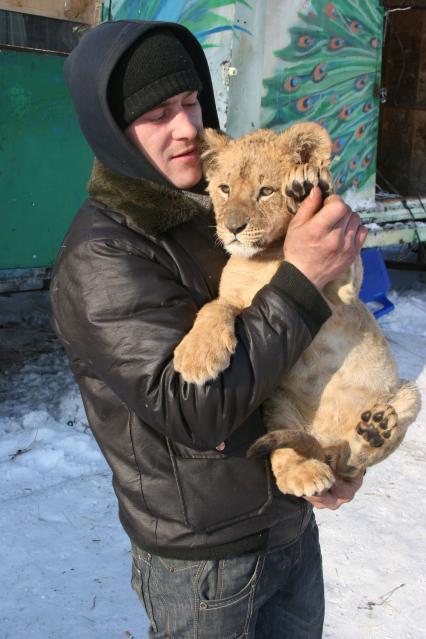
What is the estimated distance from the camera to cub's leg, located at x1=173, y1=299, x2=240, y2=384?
176 centimetres

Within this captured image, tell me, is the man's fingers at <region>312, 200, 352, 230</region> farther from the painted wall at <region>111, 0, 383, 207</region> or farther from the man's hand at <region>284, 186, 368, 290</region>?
the painted wall at <region>111, 0, 383, 207</region>

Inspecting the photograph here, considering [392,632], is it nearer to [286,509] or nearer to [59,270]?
[286,509]

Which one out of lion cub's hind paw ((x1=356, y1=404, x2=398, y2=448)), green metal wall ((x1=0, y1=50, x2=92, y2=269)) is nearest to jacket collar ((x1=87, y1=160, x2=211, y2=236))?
lion cub's hind paw ((x1=356, y1=404, x2=398, y2=448))

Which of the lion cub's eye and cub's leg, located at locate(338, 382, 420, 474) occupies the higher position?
the lion cub's eye

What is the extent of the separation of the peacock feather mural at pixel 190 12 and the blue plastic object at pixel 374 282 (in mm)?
2909

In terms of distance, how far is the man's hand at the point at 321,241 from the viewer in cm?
194

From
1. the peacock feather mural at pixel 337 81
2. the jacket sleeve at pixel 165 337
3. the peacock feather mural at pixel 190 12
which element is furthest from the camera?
the peacock feather mural at pixel 337 81

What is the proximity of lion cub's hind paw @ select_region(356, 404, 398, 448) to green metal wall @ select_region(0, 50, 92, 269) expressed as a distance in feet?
11.6

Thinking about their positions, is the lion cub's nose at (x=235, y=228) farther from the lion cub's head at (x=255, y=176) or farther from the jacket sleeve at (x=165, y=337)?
the jacket sleeve at (x=165, y=337)

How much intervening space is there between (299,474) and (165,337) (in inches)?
24.7

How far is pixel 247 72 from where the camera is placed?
561 centimetres

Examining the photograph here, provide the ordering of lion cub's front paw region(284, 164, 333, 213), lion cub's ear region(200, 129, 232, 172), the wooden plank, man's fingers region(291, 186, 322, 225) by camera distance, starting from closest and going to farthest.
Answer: man's fingers region(291, 186, 322, 225)
lion cub's front paw region(284, 164, 333, 213)
lion cub's ear region(200, 129, 232, 172)
the wooden plank

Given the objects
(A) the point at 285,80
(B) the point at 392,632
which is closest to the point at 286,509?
(B) the point at 392,632

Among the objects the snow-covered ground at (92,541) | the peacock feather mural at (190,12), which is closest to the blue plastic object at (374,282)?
the snow-covered ground at (92,541)
